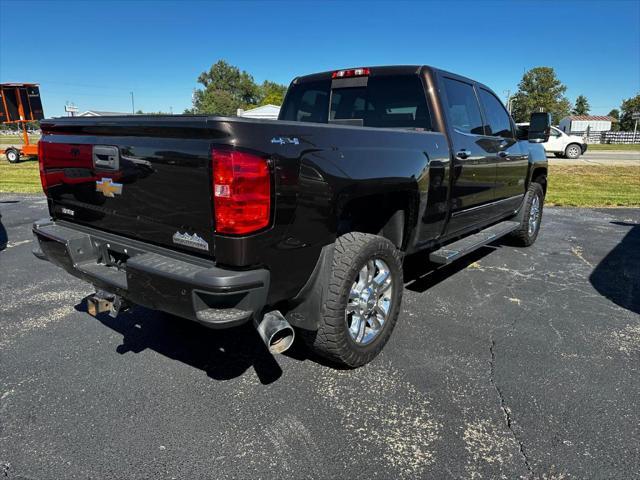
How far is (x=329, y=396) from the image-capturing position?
276 cm

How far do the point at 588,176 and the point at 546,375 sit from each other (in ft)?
48.9

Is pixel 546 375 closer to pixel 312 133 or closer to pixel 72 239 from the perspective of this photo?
pixel 312 133

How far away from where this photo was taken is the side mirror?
5273 mm

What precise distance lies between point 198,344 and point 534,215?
5280mm

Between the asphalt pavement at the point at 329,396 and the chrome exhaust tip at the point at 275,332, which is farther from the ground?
the chrome exhaust tip at the point at 275,332

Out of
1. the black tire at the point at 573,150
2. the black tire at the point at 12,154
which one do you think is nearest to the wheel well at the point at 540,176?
the black tire at the point at 573,150

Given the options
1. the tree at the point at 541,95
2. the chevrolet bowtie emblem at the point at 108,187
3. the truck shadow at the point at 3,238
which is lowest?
the truck shadow at the point at 3,238

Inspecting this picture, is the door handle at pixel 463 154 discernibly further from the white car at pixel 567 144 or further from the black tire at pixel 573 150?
the black tire at pixel 573 150

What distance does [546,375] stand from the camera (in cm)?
301

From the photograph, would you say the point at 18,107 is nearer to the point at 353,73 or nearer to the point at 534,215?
the point at 353,73

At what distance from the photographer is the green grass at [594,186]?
10.6m

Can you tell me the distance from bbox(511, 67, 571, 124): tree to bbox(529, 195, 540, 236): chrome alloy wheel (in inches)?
2107

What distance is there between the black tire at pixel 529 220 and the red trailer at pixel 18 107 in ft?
62.6

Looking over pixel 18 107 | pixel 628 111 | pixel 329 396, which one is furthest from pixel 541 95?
pixel 329 396
